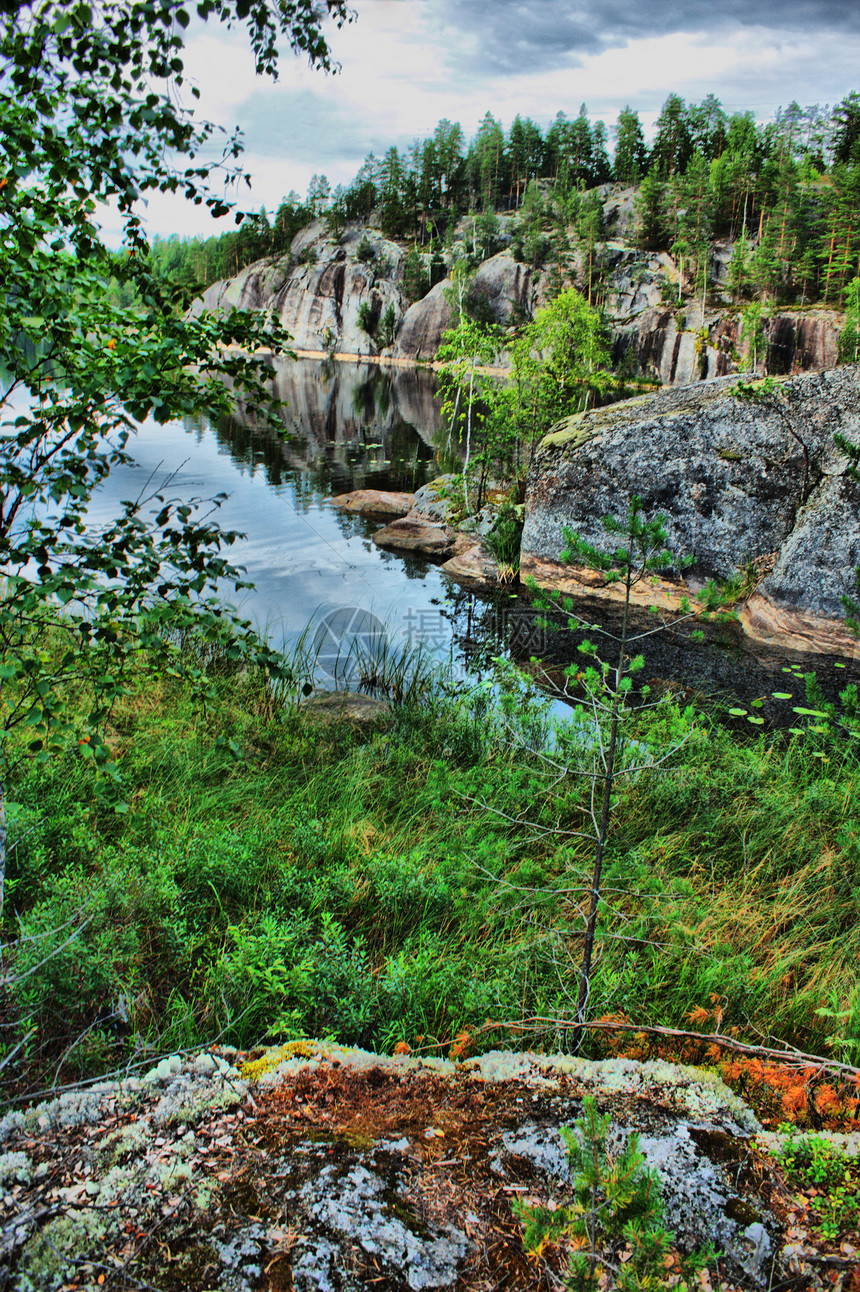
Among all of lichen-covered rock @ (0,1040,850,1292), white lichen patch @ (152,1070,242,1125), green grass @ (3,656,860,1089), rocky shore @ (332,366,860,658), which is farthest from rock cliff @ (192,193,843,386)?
lichen-covered rock @ (0,1040,850,1292)

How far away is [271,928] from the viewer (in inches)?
96.7

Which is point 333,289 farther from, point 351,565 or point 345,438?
point 351,565

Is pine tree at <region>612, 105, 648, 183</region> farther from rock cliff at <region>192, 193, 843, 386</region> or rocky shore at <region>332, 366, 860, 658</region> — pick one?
rocky shore at <region>332, 366, 860, 658</region>

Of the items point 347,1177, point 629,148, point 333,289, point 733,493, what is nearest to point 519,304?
point 333,289

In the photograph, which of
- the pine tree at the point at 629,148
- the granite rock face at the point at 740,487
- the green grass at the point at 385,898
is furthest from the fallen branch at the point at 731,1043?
the pine tree at the point at 629,148

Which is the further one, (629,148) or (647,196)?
(629,148)

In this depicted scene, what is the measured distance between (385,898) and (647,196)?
206 feet

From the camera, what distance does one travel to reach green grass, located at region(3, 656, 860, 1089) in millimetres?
2283

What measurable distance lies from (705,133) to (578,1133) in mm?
80438

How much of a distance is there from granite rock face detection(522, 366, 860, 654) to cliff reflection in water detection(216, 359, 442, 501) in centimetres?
480

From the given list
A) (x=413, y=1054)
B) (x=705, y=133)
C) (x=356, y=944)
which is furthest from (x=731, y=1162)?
(x=705, y=133)

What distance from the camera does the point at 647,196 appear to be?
174 feet

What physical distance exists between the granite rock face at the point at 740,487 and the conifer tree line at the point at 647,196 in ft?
54.8

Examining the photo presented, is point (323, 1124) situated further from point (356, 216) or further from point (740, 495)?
point (356, 216)
